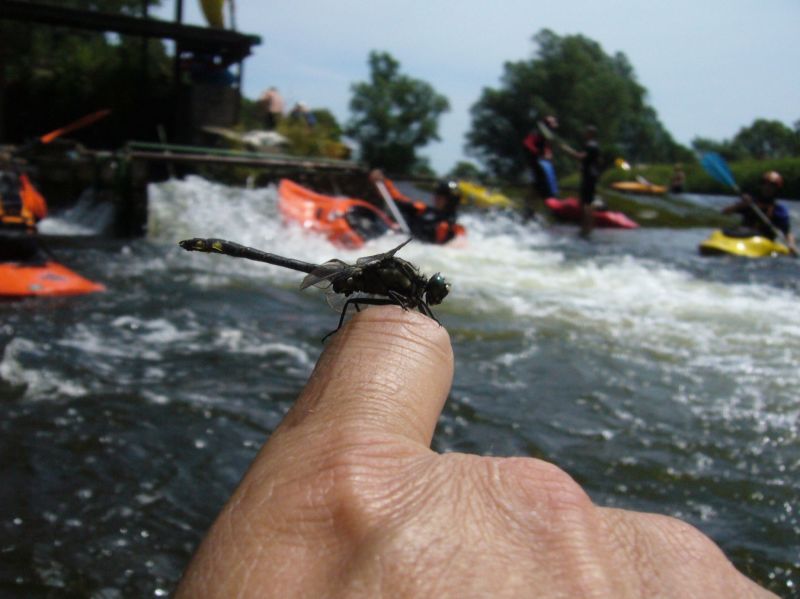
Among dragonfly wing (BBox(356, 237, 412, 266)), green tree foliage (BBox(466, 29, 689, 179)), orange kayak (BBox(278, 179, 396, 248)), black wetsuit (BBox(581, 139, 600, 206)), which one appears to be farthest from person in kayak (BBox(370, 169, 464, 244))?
green tree foliage (BBox(466, 29, 689, 179))

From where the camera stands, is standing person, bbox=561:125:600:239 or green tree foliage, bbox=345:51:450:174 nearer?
standing person, bbox=561:125:600:239

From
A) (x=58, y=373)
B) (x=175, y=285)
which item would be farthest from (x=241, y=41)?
(x=58, y=373)

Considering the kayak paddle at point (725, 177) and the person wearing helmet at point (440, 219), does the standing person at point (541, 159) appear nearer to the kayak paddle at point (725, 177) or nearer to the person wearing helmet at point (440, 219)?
the kayak paddle at point (725, 177)

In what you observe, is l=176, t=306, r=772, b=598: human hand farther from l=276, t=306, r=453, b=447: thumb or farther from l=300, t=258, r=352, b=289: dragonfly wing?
l=300, t=258, r=352, b=289: dragonfly wing

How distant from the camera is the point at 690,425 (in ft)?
18.7

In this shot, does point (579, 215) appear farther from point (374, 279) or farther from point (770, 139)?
point (374, 279)

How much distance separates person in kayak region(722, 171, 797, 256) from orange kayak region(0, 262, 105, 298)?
524 inches

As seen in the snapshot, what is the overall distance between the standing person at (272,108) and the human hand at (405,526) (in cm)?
2378

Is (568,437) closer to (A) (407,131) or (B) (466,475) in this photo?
(B) (466,475)

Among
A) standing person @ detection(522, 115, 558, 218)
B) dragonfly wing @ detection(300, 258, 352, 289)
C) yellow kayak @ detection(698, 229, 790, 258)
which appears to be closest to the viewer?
dragonfly wing @ detection(300, 258, 352, 289)

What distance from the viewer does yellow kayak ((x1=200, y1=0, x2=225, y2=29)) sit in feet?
72.2

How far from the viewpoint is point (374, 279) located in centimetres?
128

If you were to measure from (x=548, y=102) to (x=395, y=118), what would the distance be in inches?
623

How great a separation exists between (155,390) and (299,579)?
5.40 m
